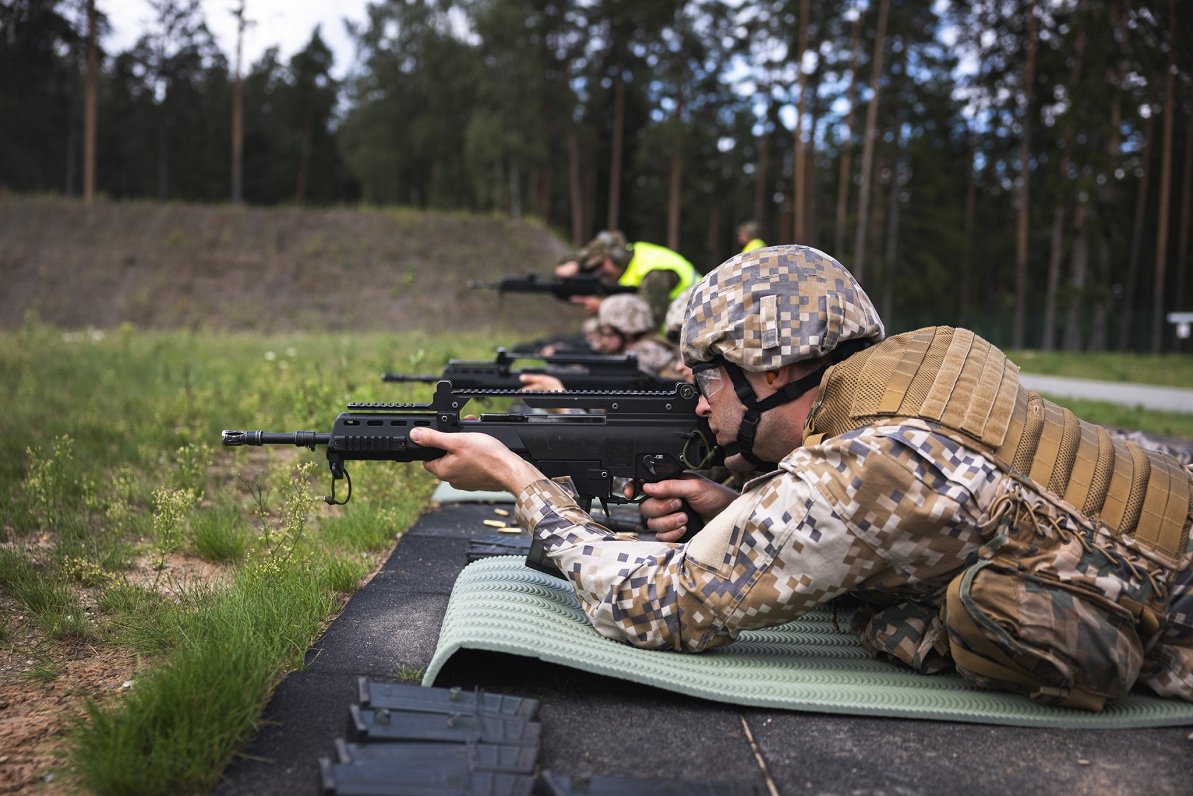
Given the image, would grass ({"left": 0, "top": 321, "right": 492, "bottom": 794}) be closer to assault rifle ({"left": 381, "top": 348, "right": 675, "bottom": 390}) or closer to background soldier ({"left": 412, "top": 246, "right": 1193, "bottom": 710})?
assault rifle ({"left": 381, "top": 348, "right": 675, "bottom": 390})

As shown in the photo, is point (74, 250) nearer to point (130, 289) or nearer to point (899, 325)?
point (130, 289)

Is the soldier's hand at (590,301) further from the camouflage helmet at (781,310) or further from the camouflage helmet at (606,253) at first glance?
the camouflage helmet at (781,310)

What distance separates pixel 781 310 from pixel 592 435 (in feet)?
3.05

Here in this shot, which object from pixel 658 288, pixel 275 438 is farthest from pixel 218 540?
pixel 658 288

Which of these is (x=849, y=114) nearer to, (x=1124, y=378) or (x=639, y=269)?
(x=1124, y=378)

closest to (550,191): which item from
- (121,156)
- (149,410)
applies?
(121,156)

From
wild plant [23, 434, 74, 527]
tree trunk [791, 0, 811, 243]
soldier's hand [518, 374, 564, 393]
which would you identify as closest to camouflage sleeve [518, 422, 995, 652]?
wild plant [23, 434, 74, 527]

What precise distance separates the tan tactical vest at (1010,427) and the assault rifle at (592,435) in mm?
650

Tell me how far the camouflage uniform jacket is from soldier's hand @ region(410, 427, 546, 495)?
363 mm

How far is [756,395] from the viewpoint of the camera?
307 centimetres

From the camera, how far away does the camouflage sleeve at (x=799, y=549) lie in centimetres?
248

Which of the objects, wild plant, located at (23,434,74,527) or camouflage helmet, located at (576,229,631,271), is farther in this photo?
camouflage helmet, located at (576,229,631,271)

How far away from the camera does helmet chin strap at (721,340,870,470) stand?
9.76ft

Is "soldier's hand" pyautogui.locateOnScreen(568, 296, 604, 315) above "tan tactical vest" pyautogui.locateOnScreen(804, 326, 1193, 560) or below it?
above
